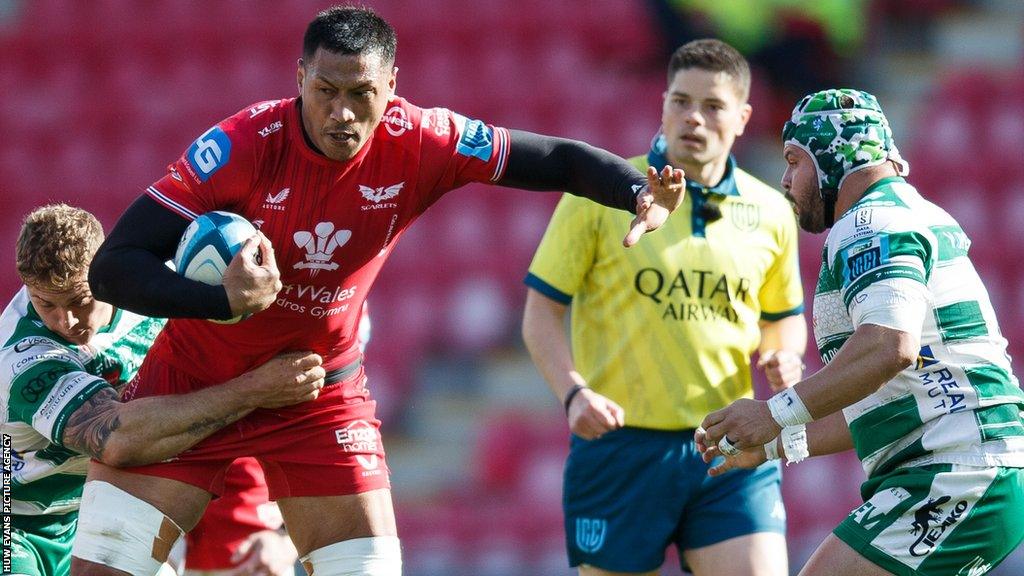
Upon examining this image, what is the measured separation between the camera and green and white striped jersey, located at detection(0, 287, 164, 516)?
4520 mm

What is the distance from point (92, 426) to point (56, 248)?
62 centimetres

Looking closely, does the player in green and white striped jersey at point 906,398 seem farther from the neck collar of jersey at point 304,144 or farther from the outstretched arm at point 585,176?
the neck collar of jersey at point 304,144

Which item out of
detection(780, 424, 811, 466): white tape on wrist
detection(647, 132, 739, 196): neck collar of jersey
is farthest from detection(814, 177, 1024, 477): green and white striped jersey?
detection(647, 132, 739, 196): neck collar of jersey

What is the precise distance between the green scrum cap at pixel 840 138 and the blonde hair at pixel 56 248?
2402mm

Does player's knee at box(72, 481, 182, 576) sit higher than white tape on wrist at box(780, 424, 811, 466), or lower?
lower

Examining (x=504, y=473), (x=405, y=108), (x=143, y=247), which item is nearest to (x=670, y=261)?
(x=405, y=108)

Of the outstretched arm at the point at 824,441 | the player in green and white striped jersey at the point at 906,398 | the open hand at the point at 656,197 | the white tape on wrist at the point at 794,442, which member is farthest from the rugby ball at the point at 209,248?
the white tape on wrist at the point at 794,442

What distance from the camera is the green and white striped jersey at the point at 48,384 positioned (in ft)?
14.8

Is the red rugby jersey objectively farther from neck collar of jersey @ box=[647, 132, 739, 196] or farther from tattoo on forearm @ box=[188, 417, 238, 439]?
neck collar of jersey @ box=[647, 132, 739, 196]

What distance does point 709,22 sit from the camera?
9.87 m

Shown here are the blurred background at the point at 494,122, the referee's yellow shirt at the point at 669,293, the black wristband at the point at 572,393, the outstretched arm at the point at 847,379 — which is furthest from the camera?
the blurred background at the point at 494,122

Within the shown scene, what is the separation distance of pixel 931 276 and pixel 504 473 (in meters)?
5.30

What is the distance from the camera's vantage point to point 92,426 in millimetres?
4367

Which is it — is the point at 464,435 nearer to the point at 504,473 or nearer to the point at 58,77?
the point at 504,473
